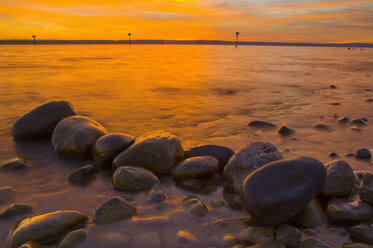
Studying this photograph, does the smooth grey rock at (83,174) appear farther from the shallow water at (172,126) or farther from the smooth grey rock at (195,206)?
the smooth grey rock at (195,206)

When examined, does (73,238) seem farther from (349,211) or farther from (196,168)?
(349,211)

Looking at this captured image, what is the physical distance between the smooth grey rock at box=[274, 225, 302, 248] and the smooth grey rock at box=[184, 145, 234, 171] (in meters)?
1.27

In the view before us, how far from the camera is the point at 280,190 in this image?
88.0 inches

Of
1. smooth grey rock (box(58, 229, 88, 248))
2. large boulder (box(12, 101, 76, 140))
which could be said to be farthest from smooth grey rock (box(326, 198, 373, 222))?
large boulder (box(12, 101, 76, 140))

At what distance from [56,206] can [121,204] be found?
2.07 ft

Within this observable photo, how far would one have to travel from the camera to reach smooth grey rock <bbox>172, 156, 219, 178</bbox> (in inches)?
124

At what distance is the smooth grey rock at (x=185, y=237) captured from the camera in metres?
2.15

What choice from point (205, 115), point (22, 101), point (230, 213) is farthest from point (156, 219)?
point (22, 101)

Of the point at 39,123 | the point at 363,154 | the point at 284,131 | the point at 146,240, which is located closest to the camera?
the point at 146,240

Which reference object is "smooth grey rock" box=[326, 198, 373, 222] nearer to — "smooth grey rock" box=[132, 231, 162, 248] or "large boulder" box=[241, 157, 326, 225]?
"large boulder" box=[241, 157, 326, 225]

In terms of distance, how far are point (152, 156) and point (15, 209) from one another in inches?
55.5

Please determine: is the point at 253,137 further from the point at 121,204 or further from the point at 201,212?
the point at 121,204

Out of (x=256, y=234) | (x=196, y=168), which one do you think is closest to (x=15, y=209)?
(x=196, y=168)

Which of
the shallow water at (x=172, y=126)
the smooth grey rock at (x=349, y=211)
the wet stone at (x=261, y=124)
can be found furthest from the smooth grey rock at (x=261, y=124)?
the smooth grey rock at (x=349, y=211)
